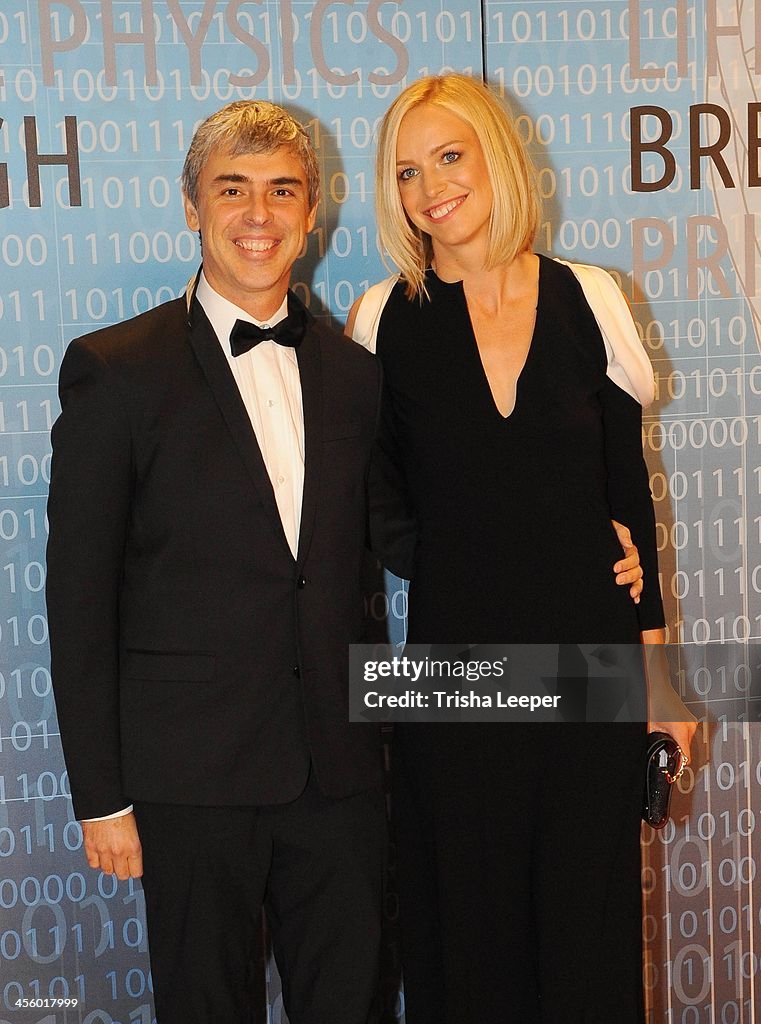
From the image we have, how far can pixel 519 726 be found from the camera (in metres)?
1.99

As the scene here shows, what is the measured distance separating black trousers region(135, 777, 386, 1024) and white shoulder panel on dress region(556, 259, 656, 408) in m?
0.84

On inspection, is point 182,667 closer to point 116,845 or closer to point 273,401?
point 116,845

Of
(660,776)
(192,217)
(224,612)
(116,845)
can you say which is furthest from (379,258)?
(116,845)

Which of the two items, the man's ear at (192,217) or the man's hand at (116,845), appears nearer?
the man's hand at (116,845)

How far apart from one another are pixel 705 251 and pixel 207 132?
3.82 ft

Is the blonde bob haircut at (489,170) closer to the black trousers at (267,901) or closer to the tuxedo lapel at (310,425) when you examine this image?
the tuxedo lapel at (310,425)

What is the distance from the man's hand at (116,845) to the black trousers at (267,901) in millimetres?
24

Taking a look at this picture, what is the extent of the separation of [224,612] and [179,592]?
76 mm

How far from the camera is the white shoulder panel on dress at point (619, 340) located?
2.05 meters

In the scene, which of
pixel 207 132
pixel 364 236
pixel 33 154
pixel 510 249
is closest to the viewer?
pixel 207 132

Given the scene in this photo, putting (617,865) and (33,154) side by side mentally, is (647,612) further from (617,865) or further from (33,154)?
(33,154)

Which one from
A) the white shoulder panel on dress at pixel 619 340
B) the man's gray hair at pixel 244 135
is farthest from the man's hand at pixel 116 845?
the white shoulder panel on dress at pixel 619 340

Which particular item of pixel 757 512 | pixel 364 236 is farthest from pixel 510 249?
pixel 757 512

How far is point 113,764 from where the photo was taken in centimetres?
180
